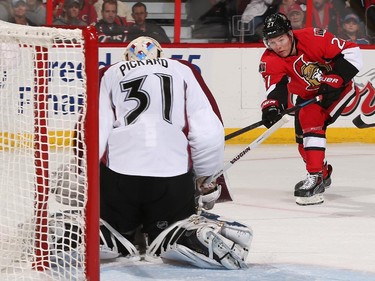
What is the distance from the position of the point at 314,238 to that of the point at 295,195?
3.10 feet

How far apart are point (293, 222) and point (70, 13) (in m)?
2.98

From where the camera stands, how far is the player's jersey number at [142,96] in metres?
3.38

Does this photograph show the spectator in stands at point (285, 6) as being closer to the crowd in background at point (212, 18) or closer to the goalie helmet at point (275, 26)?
the crowd in background at point (212, 18)

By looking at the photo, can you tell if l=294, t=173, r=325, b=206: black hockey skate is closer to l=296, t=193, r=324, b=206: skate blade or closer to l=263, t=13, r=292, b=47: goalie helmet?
l=296, t=193, r=324, b=206: skate blade

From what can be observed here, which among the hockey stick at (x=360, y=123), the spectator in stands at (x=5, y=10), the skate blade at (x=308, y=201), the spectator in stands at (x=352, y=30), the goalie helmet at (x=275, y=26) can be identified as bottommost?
the skate blade at (x=308, y=201)

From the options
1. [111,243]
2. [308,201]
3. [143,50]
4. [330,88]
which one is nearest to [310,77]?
[330,88]

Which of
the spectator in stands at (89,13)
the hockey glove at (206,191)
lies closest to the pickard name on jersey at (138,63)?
the hockey glove at (206,191)

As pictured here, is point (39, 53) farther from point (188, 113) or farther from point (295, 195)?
point (295, 195)

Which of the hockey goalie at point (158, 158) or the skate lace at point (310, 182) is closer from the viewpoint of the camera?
the hockey goalie at point (158, 158)

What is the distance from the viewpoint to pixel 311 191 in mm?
4824

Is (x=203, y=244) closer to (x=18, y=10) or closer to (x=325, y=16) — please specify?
(x=18, y=10)

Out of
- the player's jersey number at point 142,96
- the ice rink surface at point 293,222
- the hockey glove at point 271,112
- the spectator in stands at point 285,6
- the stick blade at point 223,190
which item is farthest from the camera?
the spectator in stands at point 285,6

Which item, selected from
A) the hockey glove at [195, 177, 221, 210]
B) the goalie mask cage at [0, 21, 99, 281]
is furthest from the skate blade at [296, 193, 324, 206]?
the goalie mask cage at [0, 21, 99, 281]

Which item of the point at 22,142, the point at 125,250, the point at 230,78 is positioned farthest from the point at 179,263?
the point at 230,78
